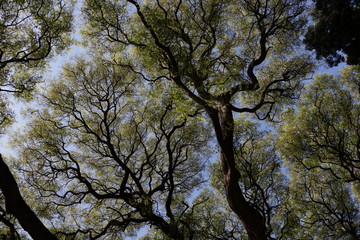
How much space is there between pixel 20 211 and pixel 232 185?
537 cm

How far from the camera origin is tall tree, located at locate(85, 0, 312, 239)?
334 inches

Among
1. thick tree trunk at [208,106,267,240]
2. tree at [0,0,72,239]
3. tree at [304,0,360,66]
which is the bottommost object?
thick tree trunk at [208,106,267,240]

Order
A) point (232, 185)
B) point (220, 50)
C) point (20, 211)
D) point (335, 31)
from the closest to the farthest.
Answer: point (20, 211), point (232, 185), point (335, 31), point (220, 50)

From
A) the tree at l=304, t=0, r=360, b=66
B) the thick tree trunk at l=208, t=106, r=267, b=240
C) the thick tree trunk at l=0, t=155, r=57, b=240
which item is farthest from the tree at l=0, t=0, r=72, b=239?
the tree at l=304, t=0, r=360, b=66

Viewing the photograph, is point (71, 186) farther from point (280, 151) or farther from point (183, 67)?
point (280, 151)

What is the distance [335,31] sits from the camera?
11156mm

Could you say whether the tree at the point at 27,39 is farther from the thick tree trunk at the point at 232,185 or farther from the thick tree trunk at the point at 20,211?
the thick tree trunk at the point at 232,185

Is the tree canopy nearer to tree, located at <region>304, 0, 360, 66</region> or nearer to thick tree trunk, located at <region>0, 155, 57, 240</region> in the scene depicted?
tree, located at <region>304, 0, 360, 66</region>

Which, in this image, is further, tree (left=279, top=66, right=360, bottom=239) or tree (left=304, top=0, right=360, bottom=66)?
tree (left=279, top=66, right=360, bottom=239)

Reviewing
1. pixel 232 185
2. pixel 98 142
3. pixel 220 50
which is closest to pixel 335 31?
pixel 220 50

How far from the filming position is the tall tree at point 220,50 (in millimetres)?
8492

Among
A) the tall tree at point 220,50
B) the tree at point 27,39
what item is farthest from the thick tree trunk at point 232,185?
the tree at point 27,39

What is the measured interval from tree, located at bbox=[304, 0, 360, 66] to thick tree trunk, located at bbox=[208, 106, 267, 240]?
21.0 ft

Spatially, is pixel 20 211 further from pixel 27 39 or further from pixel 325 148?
pixel 325 148
